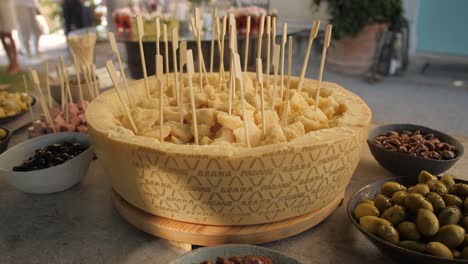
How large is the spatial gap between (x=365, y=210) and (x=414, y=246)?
14 centimetres

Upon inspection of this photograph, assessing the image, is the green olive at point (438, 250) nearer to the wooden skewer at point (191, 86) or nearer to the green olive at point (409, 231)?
the green olive at point (409, 231)

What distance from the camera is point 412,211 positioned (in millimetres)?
895

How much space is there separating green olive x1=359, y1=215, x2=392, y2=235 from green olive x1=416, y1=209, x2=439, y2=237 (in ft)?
0.20

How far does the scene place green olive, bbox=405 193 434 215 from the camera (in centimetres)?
88

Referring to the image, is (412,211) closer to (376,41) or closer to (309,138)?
(309,138)

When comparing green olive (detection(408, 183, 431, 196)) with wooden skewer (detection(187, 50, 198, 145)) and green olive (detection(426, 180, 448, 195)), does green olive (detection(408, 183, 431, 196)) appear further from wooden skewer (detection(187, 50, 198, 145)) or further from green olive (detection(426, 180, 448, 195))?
wooden skewer (detection(187, 50, 198, 145))

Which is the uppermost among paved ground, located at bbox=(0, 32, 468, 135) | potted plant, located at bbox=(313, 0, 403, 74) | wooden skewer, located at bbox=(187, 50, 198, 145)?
wooden skewer, located at bbox=(187, 50, 198, 145)

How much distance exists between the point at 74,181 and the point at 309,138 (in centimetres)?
72

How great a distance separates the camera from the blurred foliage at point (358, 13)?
418 centimetres

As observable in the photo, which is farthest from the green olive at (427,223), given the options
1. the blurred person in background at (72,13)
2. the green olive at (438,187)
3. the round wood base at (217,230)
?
the blurred person in background at (72,13)

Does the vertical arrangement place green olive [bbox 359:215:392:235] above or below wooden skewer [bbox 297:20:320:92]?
below

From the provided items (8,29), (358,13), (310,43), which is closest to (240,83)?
(310,43)

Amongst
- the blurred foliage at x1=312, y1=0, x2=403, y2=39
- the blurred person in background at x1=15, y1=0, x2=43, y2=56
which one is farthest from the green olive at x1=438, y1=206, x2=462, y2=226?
the blurred person in background at x1=15, y1=0, x2=43, y2=56

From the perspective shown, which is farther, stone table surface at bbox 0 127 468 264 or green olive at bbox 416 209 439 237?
stone table surface at bbox 0 127 468 264
